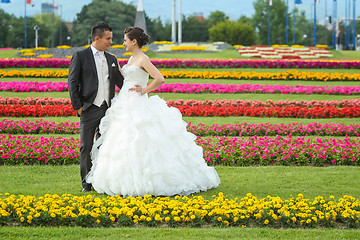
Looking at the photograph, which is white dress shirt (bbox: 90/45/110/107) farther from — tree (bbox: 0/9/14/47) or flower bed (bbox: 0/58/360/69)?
tree (bbox: 0/9/14/47)

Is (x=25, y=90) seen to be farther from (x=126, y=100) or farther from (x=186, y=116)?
(x=126, y=100)

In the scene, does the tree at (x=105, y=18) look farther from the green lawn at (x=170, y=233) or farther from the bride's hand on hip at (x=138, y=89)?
the green lawn at (x=170, y=233)

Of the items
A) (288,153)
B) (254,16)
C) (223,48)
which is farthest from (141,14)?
(254,16)

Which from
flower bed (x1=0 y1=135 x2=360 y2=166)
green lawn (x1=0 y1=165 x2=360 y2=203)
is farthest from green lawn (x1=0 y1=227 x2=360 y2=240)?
flower bed (x1=0 y1=135 x2=360 y2=166)

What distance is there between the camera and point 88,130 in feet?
23.0

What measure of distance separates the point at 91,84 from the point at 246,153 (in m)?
3.31

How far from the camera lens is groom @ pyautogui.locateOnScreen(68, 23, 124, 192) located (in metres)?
6.98

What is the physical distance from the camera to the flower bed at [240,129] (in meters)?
11.7

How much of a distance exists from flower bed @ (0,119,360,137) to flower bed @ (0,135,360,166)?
1.83 metres

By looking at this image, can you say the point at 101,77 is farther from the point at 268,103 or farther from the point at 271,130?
the point at 268,103

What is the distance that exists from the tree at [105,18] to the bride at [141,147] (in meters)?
59.1

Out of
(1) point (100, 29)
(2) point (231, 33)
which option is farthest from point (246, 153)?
(2) point (231, 33)

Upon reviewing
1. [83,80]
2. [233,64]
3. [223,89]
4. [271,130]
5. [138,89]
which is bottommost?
[271,130]

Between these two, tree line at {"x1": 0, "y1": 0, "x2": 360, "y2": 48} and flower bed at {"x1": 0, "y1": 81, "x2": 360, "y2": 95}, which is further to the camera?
tree line at {"x1": 0, "y1": 0, "x2": 360, "y2": 48}
